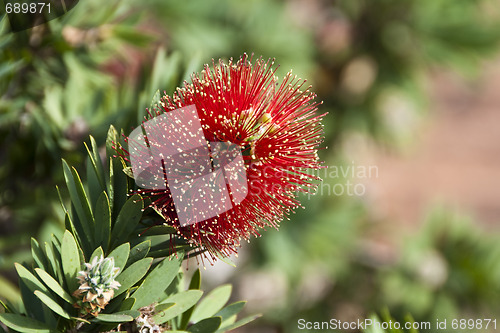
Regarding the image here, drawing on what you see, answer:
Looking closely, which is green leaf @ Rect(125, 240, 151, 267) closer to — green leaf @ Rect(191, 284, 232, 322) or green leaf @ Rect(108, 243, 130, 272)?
green leaf @ Rect(108, 243, 130, 272)

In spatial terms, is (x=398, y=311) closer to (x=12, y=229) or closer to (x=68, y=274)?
(x=12, y=229)

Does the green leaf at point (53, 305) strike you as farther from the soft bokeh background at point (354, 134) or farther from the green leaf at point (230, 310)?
the soft bokeh background at point (354, 134)

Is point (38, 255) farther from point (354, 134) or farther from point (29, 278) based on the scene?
point (354, 134)

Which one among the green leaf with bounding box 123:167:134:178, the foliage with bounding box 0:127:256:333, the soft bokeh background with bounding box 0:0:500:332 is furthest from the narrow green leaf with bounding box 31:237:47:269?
the soft bokeh background with bounding box 0:0:500:332

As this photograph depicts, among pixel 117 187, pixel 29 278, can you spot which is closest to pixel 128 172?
pixel 117 187

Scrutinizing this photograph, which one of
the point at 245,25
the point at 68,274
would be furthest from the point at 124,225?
the point at 245,25
